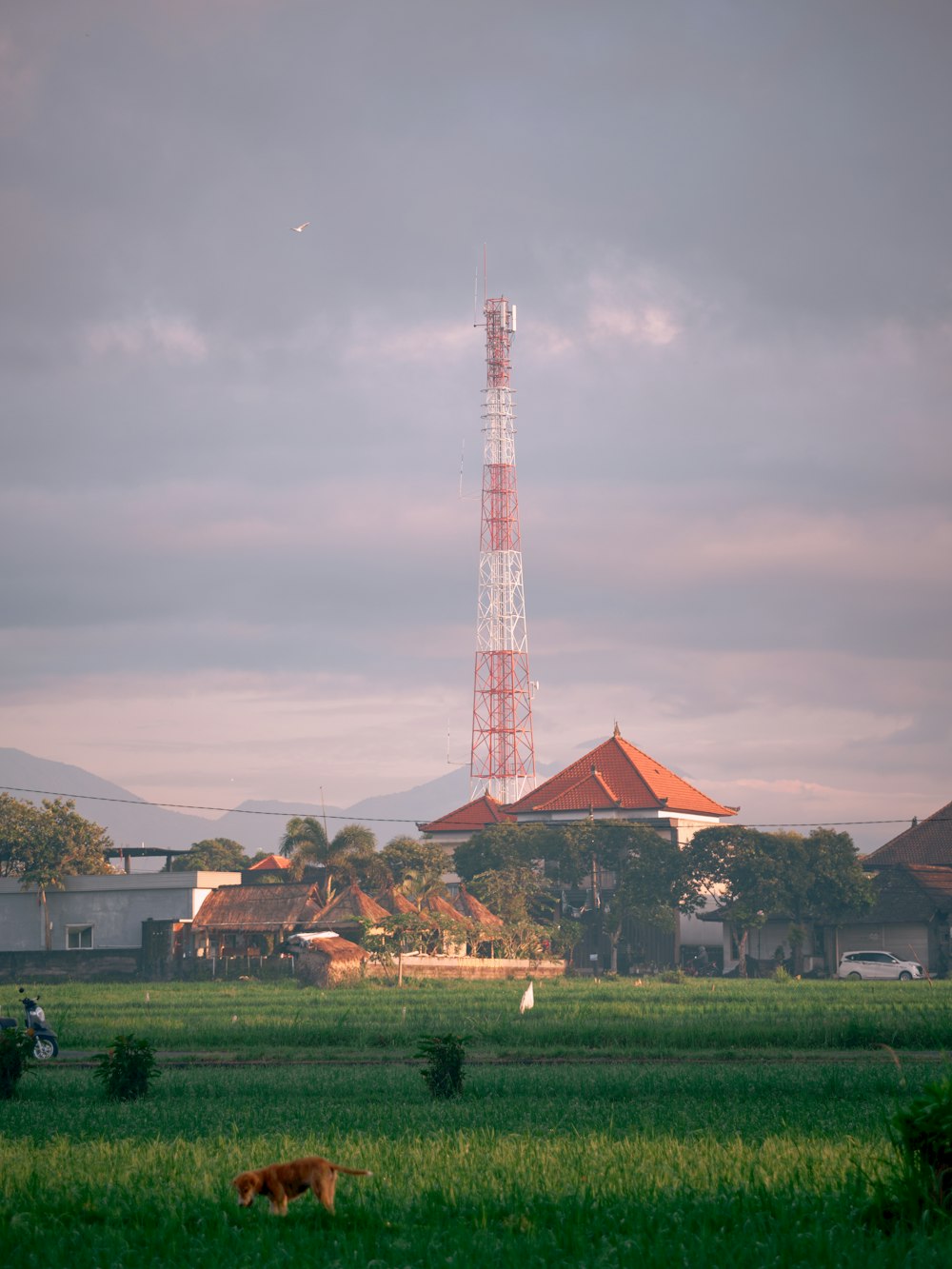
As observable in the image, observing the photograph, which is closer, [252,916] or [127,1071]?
[127,1071]

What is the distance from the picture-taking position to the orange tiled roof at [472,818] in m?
105

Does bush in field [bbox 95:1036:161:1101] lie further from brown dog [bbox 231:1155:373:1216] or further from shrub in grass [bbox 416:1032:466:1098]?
brown dog [bbox 231:1155:373:1216]

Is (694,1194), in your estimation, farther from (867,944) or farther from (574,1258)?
(867,944)

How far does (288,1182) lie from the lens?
10625 millimetres

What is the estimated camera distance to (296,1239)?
32.9 ft

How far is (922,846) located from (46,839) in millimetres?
59575

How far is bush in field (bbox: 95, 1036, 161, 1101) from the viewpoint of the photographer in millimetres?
22375

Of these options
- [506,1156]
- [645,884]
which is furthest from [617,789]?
[506,1156]

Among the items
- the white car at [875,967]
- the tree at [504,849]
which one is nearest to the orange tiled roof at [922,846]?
the white car at [875,967]

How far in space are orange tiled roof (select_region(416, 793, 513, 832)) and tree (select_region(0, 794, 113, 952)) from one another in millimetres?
26643

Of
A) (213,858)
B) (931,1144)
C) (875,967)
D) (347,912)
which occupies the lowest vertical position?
Result: (875,967)

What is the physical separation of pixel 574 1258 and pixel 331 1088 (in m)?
15.7

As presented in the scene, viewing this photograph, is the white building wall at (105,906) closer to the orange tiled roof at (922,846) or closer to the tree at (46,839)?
the tree at (46,839)

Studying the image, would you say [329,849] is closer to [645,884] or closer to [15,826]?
[15,826]
